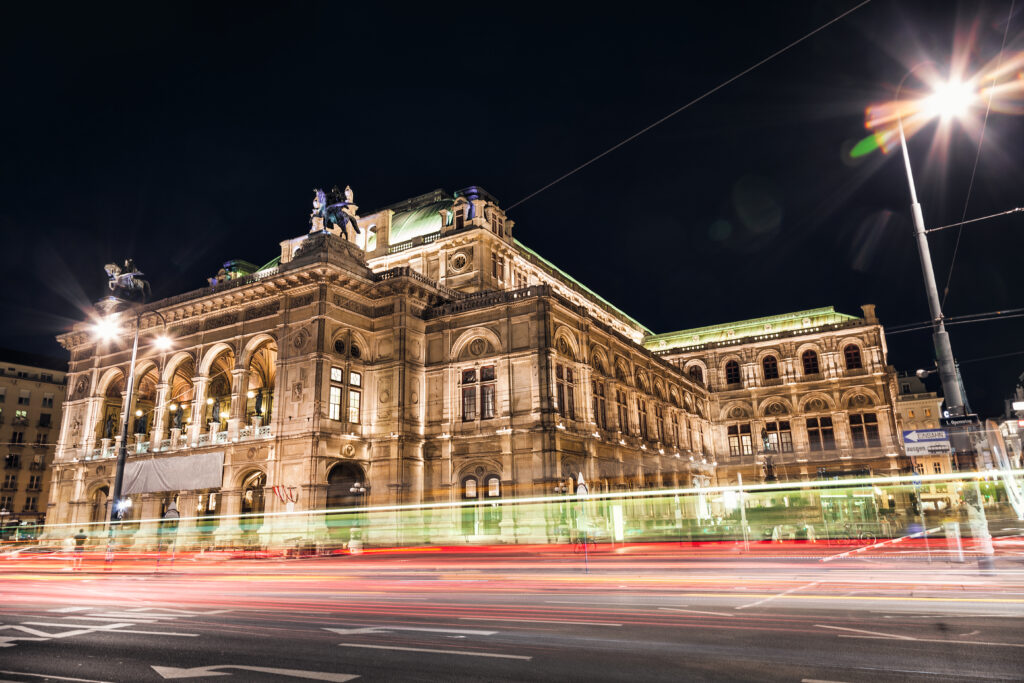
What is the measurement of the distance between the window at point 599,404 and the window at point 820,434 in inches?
1267

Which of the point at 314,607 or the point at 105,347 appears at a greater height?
the point at 105,347

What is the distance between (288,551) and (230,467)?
347 inches

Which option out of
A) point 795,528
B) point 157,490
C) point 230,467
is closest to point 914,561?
point 795,528

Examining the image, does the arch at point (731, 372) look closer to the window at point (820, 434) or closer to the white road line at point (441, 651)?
the window at point (820, 434)

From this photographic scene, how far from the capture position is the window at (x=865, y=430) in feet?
214

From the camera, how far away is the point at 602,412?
46.8 meters

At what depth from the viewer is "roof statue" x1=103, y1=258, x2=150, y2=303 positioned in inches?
1761

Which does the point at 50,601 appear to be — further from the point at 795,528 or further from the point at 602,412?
the point at 602,412

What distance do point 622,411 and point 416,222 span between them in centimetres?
2246

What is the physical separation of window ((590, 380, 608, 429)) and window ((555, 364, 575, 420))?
290cm

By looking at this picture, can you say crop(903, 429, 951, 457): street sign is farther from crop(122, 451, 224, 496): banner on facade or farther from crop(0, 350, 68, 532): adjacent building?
crop(0, 350, 68, 532): adjacent building

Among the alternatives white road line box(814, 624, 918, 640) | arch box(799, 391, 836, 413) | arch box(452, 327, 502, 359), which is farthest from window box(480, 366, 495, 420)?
arch box(799, 391, 836, 413)

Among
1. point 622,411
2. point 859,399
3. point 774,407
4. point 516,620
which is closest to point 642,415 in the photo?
point 622,411

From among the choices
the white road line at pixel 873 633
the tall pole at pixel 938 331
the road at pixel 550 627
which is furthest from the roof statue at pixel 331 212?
the white road line at pixel 873 633
